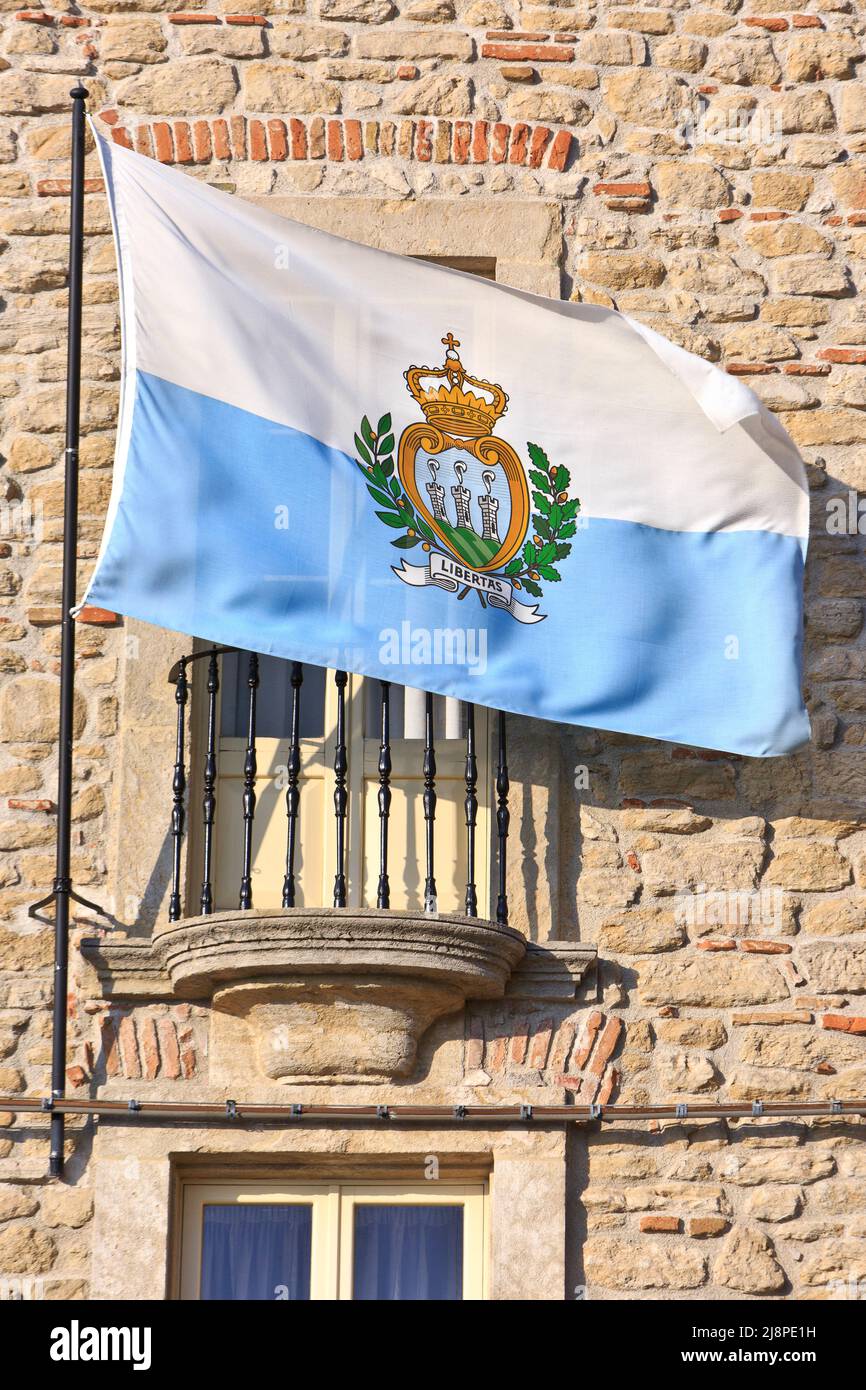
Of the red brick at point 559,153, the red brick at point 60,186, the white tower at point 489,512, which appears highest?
the red brick at point 559,153

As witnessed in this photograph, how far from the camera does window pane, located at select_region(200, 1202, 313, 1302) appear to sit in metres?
7.32

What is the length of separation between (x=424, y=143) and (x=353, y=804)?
2.17 metres

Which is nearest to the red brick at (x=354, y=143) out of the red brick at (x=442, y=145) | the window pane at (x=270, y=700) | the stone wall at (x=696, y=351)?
the stone wall at (x=696, y=351)

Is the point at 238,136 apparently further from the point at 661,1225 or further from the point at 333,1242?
the point at 661,1225

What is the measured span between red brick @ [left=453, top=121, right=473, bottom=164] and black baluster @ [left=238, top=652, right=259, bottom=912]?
5.93 ft

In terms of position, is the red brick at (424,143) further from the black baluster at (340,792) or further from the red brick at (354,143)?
the black baluster at (340,792)

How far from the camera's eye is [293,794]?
7.58 meters

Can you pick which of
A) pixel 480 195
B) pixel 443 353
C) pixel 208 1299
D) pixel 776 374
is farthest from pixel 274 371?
pixel 208 1299

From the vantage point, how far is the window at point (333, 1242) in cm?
733

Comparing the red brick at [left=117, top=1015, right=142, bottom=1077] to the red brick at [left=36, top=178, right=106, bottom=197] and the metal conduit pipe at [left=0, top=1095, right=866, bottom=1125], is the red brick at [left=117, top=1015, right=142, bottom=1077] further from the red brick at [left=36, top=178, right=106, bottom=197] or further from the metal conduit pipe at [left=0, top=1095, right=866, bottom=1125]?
the red brick at [left=36, top=178, right=106, bottom=197]

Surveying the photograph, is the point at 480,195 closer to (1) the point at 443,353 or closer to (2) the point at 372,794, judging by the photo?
(1) the point at 443,353

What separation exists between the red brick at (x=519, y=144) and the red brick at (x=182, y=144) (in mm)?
1033

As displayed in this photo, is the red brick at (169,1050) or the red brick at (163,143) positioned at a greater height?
the red brick at (163,143)
